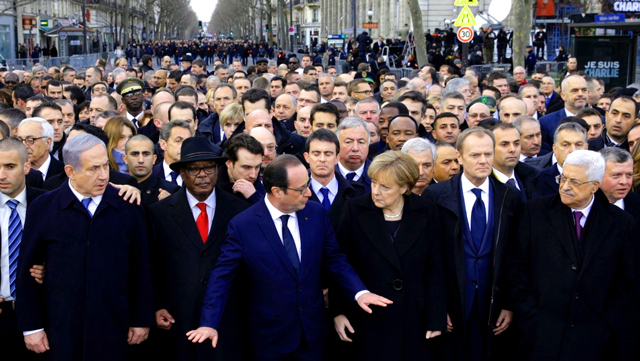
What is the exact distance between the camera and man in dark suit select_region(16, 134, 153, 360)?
523cm

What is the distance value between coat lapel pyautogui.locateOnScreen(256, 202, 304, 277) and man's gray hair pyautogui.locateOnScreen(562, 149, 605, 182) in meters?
1.99

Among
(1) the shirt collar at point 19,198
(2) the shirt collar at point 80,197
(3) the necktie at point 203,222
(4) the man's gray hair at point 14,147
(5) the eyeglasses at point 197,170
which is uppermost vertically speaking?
(4) the man's gray hair at point 14,147

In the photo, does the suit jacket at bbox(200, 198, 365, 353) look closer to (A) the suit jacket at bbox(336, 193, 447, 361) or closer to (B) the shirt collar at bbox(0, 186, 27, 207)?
(A) the suit jacket at bbox(336, 193, 447, 361)

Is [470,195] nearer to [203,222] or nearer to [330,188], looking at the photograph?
[330,188]

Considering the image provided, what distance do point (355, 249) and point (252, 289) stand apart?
778 millimetres

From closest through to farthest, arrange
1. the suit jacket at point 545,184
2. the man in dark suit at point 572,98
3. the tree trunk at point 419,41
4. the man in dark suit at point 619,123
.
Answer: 1. the suit jacket at point 545,184
2. the man in dark suit at point 619,123
3. the man in dark suit at point 572,98
4. the tree trunk at point 419,41

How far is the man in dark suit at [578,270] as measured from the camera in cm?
543

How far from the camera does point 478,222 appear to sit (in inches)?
232

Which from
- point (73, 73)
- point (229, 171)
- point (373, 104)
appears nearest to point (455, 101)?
point (373, 104)

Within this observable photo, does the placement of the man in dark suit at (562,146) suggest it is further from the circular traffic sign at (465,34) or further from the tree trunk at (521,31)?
the tree trunk at (521,31)

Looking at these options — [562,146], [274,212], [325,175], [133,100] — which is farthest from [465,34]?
[274,212]

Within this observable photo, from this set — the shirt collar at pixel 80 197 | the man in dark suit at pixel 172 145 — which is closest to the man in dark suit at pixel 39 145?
the man in dark suit at pixel 172 145

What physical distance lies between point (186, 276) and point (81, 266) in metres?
0.70

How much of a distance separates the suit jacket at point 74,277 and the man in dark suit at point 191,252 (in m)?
0.31
